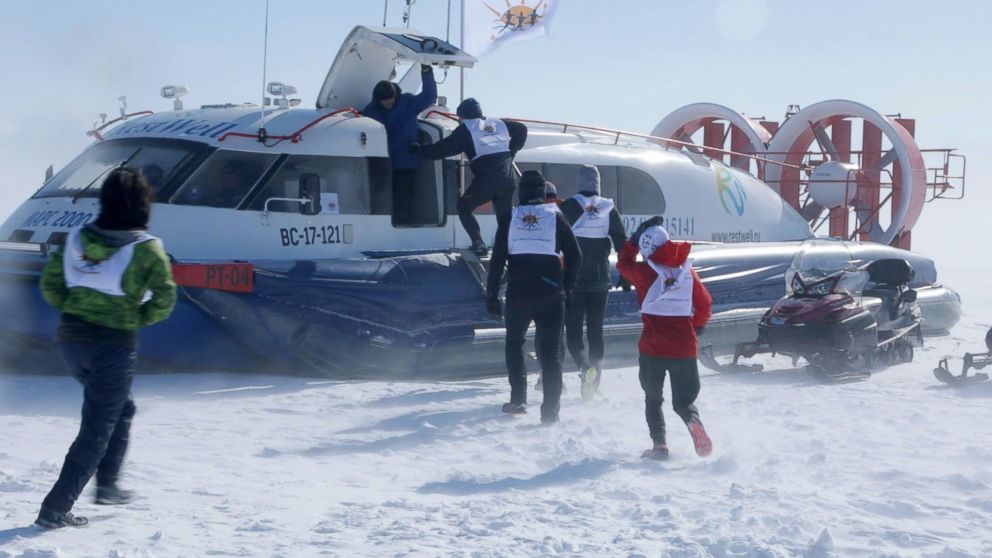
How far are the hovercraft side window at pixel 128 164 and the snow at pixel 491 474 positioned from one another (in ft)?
3.78

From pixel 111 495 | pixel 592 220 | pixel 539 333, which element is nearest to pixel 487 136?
pixel 592 220

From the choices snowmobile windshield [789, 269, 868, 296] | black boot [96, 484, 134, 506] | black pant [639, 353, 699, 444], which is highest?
snowmobile windshield [789, 269, 868, 296]

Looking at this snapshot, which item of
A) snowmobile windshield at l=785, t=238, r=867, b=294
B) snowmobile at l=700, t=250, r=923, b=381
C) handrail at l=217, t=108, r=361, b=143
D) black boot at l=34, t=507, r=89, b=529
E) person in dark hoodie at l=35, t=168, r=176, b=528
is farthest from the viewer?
snowmobile windshield at l=785, t=238, r=867, b=294

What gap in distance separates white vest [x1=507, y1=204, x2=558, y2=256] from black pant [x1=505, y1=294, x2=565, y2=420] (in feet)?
0.81

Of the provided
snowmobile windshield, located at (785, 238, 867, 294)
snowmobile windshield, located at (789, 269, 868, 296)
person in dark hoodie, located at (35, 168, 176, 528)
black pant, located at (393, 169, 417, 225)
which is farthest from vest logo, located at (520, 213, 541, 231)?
snowmobile windshield, located at (785, 238, 867, 294)

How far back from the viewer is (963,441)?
5082 millimetres

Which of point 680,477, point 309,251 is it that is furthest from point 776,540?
point 309,251

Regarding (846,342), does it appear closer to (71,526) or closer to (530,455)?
(530,455)

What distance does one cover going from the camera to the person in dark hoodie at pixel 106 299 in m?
3.35

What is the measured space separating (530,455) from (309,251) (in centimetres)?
236

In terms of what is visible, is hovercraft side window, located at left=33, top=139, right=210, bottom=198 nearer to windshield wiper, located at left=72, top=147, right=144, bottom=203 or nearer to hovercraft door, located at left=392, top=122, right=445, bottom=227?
windshield wiper, located at left=72, top=147, right=144, bottom=203

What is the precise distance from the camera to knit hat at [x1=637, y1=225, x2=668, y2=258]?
4805 mm

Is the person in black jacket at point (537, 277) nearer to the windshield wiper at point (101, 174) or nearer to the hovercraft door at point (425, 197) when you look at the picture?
the hovercraft door at point (425, 197)

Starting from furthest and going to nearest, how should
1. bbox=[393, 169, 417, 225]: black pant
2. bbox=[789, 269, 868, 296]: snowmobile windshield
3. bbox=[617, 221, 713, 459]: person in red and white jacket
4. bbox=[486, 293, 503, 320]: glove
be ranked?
bbox=[789, 269, 868, 296]: snowmobile windshield, bbox=[393, 169, 417, 225]: black pant, bbox=[486, 293, 503, 320]: glove, bbox=[617, 221, 713, 459]: person in red and white jacket
